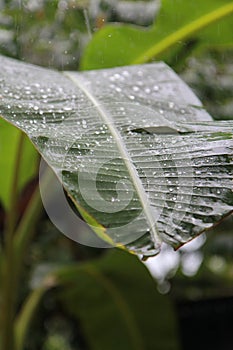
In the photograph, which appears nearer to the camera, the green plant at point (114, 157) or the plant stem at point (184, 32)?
the green plant at point (114, 157)

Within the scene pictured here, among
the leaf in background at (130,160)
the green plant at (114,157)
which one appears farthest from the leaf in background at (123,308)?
the leaf in background at (130,160)

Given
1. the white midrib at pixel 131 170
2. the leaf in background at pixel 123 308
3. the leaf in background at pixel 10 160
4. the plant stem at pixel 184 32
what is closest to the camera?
the white midrib at pixel 131 170

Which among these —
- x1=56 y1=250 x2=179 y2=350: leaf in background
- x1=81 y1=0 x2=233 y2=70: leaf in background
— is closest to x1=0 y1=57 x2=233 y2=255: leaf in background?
x1=81 y1=0 x2=233 y2=70: leaf in background

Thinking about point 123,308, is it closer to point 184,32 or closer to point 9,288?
point 9,288

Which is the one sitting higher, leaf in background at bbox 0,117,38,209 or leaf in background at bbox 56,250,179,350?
leaf in background at bbox 0,117,38,209

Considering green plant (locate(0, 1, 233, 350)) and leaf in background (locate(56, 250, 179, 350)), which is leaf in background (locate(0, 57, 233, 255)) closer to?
green plant (locate(0, 1, 233, 350))

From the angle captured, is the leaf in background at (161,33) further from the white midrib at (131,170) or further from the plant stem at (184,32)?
the white midrib at (131,170)

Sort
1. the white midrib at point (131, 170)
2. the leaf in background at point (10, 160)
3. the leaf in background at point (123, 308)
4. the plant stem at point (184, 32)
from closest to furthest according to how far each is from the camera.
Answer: the white midrib at point (131, 170), the plant stem at point (184, 32), the leaf in background at point (10, 160), the leaf in background at point (123, 308)

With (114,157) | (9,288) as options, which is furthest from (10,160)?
(114,157)
